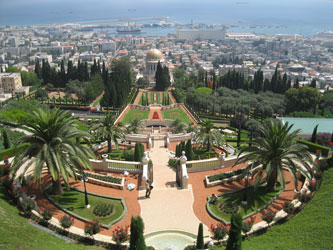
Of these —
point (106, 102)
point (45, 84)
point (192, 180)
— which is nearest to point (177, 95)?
point (106, 102)

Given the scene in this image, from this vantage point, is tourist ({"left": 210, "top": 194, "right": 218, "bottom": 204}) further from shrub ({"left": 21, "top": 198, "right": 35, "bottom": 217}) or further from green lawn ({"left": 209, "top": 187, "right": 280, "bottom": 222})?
shrub ({"left": 21, "top": 198, "right": 35, "bottom": 217})

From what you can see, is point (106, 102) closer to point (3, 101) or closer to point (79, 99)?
point (79, 99)

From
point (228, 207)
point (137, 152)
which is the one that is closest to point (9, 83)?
point (137, 152)

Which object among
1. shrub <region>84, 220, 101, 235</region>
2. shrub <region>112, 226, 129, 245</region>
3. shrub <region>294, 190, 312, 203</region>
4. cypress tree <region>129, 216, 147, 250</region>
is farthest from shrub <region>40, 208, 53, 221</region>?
shrub <region>294, 190, 312, 203</region>

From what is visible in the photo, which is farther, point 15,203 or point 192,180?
point 192,180

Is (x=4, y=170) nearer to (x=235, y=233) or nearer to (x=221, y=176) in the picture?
(x=221, y=176)
